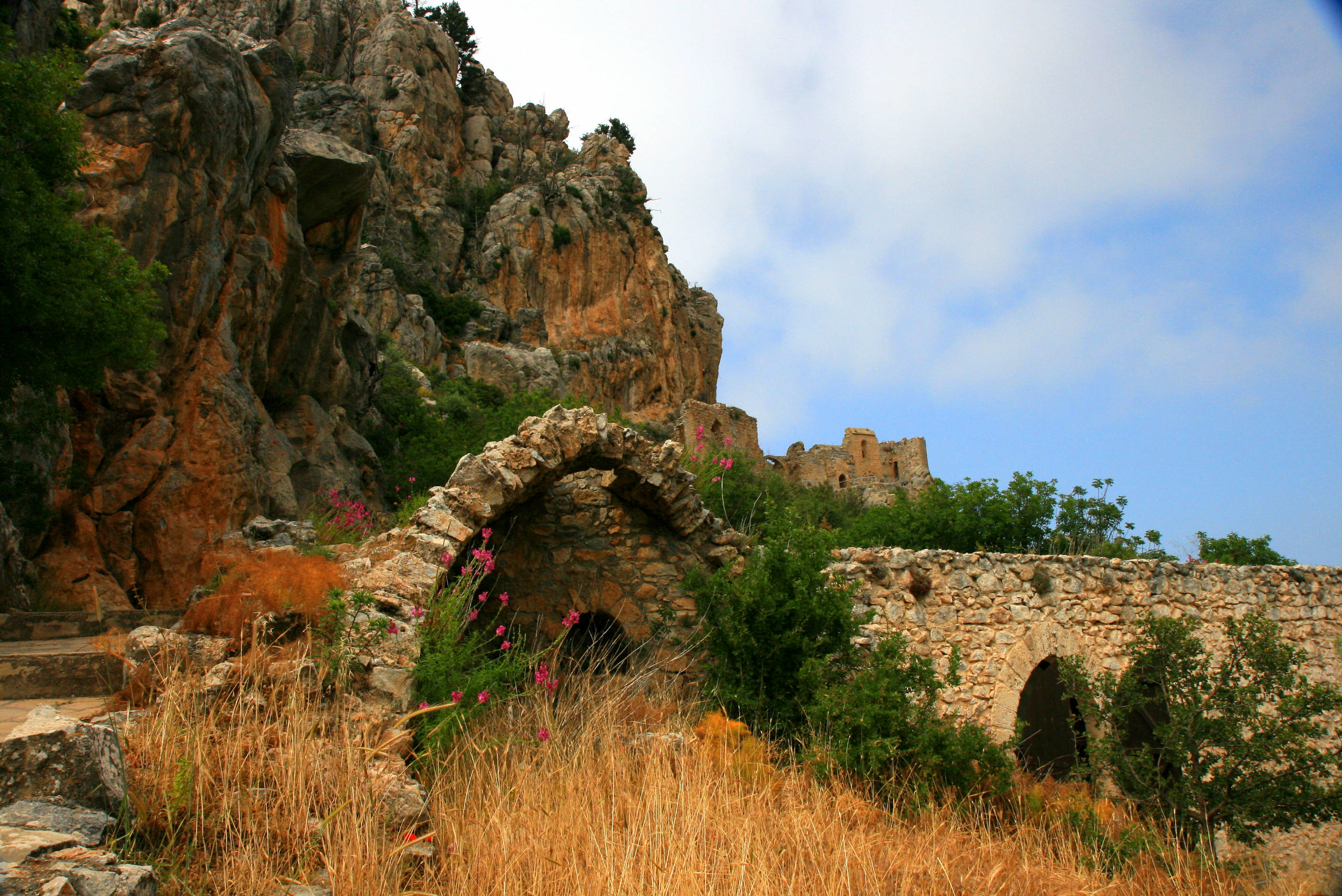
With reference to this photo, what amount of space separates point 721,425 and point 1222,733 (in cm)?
2788

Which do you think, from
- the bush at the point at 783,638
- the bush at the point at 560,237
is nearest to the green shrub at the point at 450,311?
the bush at the point at 560,237

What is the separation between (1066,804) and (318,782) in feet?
18.4

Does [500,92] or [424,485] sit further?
[500,92]

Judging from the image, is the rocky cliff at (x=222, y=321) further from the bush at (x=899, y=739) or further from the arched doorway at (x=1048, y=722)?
the arched doorway at (x=1048, y=722)

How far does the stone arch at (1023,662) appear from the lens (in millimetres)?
8055

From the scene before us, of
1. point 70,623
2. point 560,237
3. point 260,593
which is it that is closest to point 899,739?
point 260,593

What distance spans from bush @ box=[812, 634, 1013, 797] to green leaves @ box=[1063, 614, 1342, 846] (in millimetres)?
1195

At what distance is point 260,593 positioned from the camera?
4332mm

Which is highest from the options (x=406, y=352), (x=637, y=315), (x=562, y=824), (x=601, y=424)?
(x=637, y=315)

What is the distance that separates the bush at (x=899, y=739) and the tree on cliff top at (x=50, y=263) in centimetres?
771

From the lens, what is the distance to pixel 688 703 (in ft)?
21.9

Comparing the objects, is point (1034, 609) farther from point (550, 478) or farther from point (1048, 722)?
point (550, 478)

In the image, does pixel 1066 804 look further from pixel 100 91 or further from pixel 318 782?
pixel 100 91

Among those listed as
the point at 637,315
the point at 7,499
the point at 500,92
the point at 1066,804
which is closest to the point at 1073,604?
the point at 1066,804
